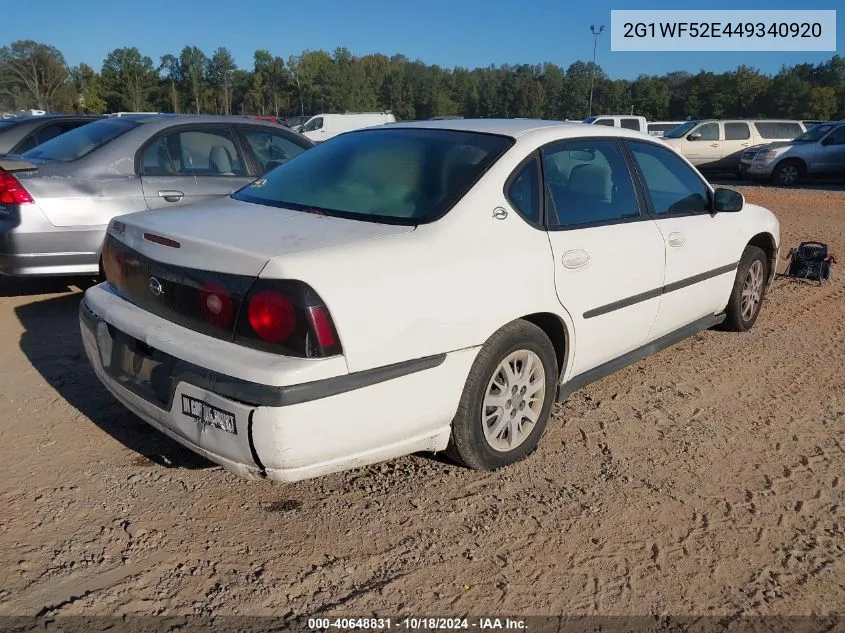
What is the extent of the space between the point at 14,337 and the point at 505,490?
148 inches

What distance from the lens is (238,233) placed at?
2799 millimetres

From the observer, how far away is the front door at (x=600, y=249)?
3375 millimetres

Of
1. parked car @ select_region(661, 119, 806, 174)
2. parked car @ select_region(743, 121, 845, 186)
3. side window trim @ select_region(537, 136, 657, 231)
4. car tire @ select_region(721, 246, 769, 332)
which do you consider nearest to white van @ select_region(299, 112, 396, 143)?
parked car @ select_region(661, 119, 806, 174)

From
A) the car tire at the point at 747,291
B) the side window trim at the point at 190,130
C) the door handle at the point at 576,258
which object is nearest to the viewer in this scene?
the door handle at the point at 576,258

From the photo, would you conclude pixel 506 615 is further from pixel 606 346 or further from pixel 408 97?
pixel 408 97

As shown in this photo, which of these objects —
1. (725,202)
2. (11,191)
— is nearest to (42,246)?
(11,191)

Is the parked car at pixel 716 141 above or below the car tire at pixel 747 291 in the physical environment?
above

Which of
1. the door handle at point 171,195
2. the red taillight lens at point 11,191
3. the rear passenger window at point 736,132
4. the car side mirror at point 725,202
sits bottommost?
the car side mirror at point 725,202

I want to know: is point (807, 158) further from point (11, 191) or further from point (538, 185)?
point (11, 191)

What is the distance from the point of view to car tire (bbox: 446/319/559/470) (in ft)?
9.75

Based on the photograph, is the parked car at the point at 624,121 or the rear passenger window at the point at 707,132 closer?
the rear passenger window at the point at 707,132

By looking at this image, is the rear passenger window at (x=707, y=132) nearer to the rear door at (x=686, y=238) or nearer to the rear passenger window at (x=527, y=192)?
the rear door at (x=686, y=238)

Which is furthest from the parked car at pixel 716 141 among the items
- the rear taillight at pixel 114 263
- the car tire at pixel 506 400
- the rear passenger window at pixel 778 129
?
the rear taillight at pixel 114 263

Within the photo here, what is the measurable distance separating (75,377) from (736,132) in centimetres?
2070
